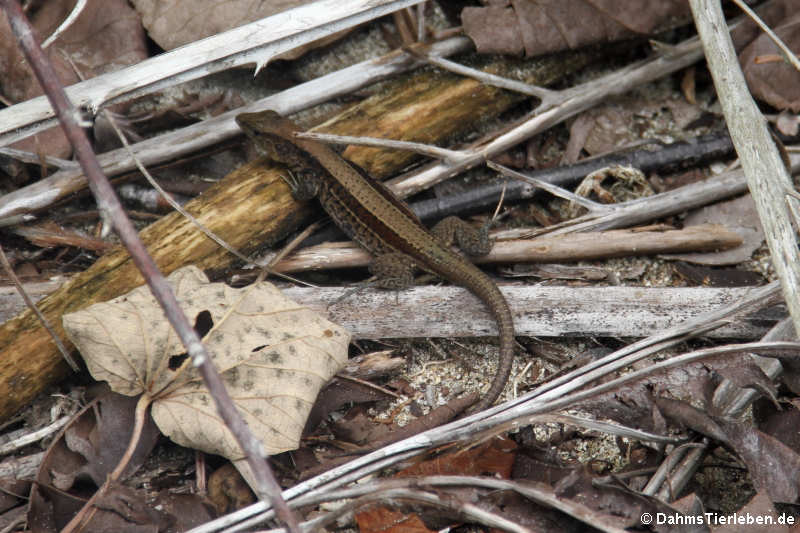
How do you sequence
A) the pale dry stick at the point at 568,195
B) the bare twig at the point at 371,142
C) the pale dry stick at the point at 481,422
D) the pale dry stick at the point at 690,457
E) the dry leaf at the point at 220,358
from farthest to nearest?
the pale dry stick at the point at 568,195
the bare twig at the point at 371,142
the dry leaf at the point at 220,358
the pale dry stick at the point at 690,457
the pale dry stick at the point at 481,422

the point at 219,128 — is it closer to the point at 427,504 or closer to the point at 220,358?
the point at 220,358

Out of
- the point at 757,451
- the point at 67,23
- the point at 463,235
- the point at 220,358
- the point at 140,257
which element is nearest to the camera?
the point at 140,257

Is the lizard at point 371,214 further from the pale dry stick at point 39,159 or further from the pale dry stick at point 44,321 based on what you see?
the pale dry stick at point 44,321

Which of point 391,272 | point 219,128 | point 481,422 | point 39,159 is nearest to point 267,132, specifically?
point 219,128

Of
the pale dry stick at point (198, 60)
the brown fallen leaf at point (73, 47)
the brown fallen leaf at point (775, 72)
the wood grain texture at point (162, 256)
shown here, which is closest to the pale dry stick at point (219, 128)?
the brown fallen leaf at point (73, 47)

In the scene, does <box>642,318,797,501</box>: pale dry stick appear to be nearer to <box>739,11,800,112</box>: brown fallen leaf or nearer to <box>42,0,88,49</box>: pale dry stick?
<box>739,11,800,112</box>: brown fallen leaf

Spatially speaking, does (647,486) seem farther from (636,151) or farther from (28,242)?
(28,242)
